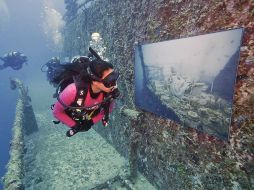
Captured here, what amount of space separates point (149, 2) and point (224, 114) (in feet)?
8.04

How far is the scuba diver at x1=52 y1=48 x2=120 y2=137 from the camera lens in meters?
2.63

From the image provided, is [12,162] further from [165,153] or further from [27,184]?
[165,153]

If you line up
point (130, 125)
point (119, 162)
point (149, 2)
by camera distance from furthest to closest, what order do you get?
1. point (119, 162)
2. point (130, 125)
3. point (149, 2)

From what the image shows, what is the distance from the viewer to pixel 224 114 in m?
2.76

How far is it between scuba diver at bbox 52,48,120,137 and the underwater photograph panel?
42.6 inches

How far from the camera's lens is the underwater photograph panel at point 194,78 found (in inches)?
104

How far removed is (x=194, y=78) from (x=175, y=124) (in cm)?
99

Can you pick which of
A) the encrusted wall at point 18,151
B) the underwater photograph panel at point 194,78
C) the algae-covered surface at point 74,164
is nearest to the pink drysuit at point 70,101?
the underwater photograph panel at point 194,78

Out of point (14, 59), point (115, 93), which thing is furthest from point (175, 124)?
point (14, 59)

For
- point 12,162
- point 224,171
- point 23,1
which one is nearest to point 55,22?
point 23,1

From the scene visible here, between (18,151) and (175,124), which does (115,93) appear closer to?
(175,124)

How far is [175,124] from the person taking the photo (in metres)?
3.81

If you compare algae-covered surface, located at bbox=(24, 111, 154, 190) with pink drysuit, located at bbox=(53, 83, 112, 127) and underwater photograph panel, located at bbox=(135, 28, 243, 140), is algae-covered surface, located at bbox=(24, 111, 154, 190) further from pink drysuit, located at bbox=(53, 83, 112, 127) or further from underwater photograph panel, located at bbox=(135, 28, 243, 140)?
pink drysuit, located at bbox=(53, 83, 112, 127)

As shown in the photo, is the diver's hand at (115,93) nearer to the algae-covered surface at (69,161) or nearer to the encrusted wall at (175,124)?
the encrusted wall at (175,124)
